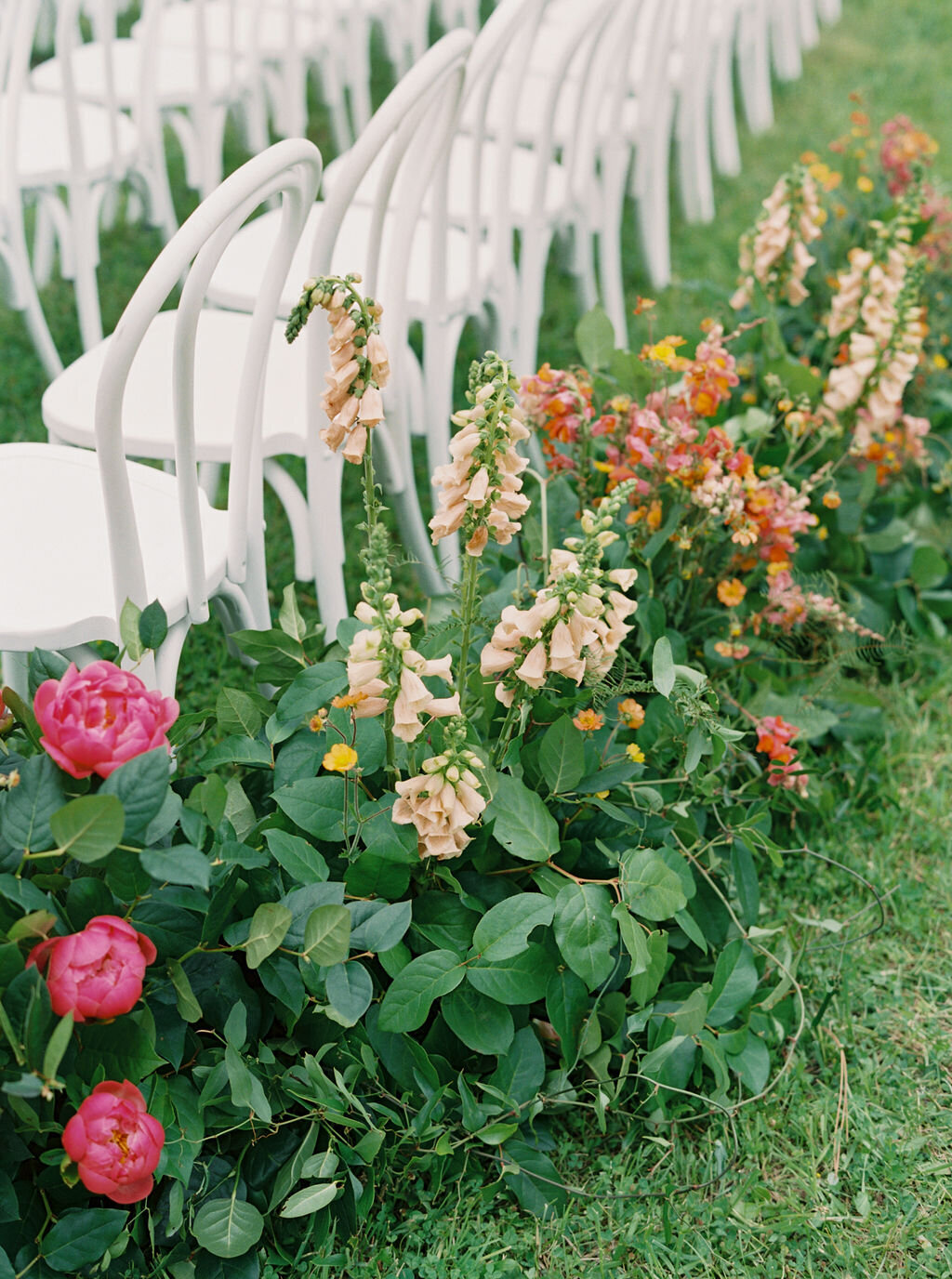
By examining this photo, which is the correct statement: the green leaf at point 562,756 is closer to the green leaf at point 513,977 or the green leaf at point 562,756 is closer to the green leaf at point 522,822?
the green leaf at point 522,822

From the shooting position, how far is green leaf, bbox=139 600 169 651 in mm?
1264

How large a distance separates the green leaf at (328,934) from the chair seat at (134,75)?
2196 mm

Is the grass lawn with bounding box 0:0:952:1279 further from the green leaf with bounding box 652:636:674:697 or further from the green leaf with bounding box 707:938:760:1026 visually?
the green leaf with bounding box 652:636:674:697


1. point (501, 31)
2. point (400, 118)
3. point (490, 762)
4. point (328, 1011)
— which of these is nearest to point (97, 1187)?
point (328, 1011)

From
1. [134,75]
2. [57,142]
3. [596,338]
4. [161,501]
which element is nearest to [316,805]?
[161,501]

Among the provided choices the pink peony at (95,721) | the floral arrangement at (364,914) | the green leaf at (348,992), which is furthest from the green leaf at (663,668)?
the pink peony at (95,721)

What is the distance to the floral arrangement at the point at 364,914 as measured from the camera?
1103 mm

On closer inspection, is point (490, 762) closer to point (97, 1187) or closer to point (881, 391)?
Result: point (97, 1187)

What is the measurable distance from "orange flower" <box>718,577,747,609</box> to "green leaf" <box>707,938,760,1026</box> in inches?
21.3

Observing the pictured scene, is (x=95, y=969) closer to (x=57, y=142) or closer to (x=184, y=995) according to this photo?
(x=184, y=995)

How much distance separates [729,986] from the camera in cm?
150

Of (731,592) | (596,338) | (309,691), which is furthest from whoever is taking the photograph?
(596,338)

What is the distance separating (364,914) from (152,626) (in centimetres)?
39

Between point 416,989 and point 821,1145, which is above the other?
point 416,989
